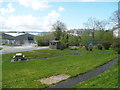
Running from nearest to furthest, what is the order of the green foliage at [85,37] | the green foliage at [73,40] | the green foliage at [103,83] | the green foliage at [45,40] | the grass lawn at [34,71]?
the green foliage at [103,83], the grass lawn at [34,71], the green foliage at [85,37], the green foliage at [73,40], the green foliage at [45,40]

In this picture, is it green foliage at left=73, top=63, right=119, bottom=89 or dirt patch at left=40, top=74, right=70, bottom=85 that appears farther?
dirt patch at left=40, top=74, right=70, bottom=85

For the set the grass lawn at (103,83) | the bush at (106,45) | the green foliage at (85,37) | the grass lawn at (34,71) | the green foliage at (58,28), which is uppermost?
the green foliage at (58,28)

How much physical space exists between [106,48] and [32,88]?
16.2m

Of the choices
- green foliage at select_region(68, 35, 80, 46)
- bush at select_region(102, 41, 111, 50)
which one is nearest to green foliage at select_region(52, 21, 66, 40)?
green foliage at select_region(68, 35, 80, 46)

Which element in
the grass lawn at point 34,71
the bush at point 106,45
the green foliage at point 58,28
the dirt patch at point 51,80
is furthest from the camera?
the green foliage at point 58,28

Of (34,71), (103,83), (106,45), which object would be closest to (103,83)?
(103,83)

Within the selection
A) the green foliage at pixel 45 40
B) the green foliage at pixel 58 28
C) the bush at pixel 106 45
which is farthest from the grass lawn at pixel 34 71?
the green foliage at pixel 58 28

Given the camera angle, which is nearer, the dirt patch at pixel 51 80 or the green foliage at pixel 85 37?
the dirt patch at pixel 51 80

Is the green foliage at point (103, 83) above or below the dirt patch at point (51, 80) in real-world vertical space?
above

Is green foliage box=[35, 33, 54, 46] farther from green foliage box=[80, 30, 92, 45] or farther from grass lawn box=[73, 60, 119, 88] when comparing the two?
grass lawn box=[73, 60, 119, 88]

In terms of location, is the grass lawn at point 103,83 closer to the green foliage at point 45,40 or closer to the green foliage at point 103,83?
the green foliage at point 103,83

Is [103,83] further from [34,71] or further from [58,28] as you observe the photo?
[58,28]

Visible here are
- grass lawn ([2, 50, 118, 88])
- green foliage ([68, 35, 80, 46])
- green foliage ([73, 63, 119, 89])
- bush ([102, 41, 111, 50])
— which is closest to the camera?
green foliage ([73, 63, 119, 89])

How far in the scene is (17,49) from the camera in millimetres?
17719
